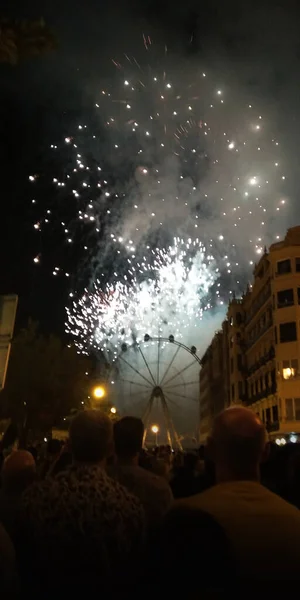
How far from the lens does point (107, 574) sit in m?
2.30

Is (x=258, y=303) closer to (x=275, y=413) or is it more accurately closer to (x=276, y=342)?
(x=276, y=342)

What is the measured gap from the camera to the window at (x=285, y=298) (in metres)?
45.5

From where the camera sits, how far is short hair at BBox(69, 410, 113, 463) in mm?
2789

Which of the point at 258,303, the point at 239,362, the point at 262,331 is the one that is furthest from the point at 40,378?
the point at 239,362

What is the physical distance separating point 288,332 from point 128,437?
4316 centimetres

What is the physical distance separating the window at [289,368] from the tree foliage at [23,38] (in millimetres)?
42924

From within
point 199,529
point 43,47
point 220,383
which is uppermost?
point 220,383

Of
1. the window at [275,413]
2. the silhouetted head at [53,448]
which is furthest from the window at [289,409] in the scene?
the silhouetted head at [53,448]

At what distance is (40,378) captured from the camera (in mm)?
35625

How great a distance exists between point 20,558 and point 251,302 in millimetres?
57008

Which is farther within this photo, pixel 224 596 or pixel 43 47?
pixel 43 47

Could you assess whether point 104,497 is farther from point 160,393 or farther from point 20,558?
point 160,393

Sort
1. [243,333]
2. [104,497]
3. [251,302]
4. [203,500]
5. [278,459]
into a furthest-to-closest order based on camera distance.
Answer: [243,333], [251,302], [278,459], [104,497], [203,500]

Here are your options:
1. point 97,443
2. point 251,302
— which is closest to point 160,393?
point 251,302
